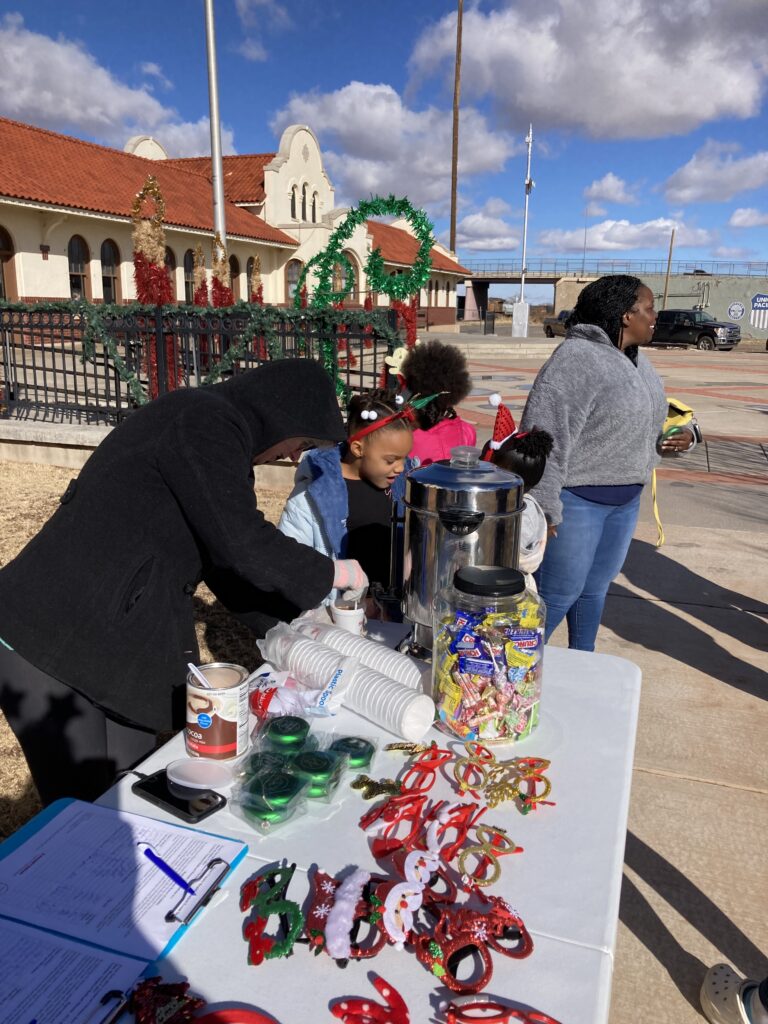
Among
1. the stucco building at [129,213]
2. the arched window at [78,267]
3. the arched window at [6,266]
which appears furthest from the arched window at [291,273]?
the arched window at [6,266]

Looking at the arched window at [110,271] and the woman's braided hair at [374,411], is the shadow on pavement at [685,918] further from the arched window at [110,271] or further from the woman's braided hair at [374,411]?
the arched window at [110,271]

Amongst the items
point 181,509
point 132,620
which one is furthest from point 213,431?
point 132,620

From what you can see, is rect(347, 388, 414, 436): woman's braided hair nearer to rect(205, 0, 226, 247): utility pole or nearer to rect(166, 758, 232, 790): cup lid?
rect(166, 758, 232, 790): cup lid

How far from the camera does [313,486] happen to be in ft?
8.64

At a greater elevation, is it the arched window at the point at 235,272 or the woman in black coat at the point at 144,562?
the arched window at the point at 235,272

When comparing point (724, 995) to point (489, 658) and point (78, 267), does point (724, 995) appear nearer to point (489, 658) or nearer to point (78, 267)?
point (489, 658)

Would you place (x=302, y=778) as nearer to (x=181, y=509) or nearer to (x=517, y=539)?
(x=181, y=509)

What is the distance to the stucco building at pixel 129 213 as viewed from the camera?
1812cm

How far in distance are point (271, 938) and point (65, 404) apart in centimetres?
920

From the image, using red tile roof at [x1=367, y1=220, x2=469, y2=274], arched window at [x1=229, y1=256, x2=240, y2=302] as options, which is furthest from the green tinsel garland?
red tile roof at [x1=367, y1=220, x2=469, y2=274]

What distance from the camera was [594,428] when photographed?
9.41 ft

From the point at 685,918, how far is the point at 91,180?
23325 mm

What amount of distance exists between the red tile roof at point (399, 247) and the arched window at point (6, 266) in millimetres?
18940

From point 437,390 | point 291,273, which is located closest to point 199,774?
point 437,390
